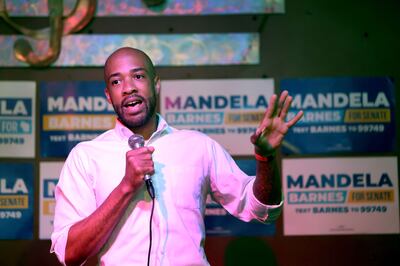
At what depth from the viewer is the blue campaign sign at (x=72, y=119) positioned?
3.12 metres

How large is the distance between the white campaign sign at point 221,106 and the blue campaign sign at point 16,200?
3.22 ft

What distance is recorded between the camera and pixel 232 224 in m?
3.08

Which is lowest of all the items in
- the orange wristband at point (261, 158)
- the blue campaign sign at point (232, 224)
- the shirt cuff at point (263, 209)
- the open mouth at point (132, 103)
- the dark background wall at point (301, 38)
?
the blue campaign sign at point (232, 224)

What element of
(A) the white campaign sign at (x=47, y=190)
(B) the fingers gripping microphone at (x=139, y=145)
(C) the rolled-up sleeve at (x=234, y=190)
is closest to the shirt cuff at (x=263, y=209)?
(C) the rolled-up sleeve at (x=234, y=190)

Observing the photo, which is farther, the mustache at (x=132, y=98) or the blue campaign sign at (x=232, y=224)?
the blue campaign sign at (x=232, y=224)

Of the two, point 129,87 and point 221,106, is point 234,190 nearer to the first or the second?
point 129,87

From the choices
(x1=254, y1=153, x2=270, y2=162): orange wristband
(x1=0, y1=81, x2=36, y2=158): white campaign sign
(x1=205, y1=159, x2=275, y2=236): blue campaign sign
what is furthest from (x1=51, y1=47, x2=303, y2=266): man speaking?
(x1=0, y1=81, x2=36, y2=158): white campaign sign

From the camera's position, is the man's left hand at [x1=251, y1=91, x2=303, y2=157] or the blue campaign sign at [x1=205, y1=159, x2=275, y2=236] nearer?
the man's left hand at [x1=251, y1=91, x2=303, y2=157]

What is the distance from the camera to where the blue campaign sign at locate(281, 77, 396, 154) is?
10.2 feet

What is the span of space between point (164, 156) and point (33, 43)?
68.1 inches

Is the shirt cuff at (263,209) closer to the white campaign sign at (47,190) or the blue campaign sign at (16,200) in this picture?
the white campaign sign at (47,190)

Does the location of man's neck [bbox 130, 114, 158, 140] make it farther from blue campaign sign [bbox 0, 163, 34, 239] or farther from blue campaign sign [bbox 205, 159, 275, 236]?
blue campaign sign [bbox 0, 163, 34, 239]

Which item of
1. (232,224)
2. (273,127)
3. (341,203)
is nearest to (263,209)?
(273,127)

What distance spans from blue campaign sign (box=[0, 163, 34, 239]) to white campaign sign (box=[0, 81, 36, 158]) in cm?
10
